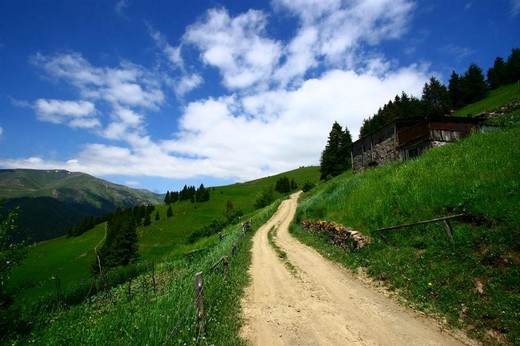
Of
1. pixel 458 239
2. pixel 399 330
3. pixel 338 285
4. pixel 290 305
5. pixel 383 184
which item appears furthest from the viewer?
pixel 383 184

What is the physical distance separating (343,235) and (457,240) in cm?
802

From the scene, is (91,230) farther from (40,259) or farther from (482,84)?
(482,84)

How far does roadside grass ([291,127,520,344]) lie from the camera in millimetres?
8070

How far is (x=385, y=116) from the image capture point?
97938mm

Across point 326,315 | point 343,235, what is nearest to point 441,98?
point 343,235

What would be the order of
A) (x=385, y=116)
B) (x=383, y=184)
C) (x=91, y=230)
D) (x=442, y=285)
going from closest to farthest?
1. (x=442, y=285)
2. (x=383, y=184)
3. (x=385, y=116)
4. (x=91, y=230)

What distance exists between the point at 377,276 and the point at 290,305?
472cm

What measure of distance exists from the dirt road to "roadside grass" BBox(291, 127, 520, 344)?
931 mm

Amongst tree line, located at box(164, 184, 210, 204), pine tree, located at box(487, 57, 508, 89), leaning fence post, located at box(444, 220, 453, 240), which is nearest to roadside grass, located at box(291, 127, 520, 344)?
leaning fence post, located at box(444, 220, 453, 240)

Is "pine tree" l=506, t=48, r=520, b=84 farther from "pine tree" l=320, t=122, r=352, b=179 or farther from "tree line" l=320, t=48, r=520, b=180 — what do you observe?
"pine tree" l=320, t=122, r=352, b=179

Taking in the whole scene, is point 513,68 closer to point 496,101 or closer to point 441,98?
point 441,98

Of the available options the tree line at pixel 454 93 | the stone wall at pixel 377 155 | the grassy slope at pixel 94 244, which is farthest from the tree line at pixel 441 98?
the grassy slope at pixel 94 244

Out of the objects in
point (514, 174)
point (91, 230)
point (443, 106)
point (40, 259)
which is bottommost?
point (40, 259)

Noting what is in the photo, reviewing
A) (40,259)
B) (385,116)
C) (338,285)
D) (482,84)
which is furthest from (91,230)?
(482,84)
